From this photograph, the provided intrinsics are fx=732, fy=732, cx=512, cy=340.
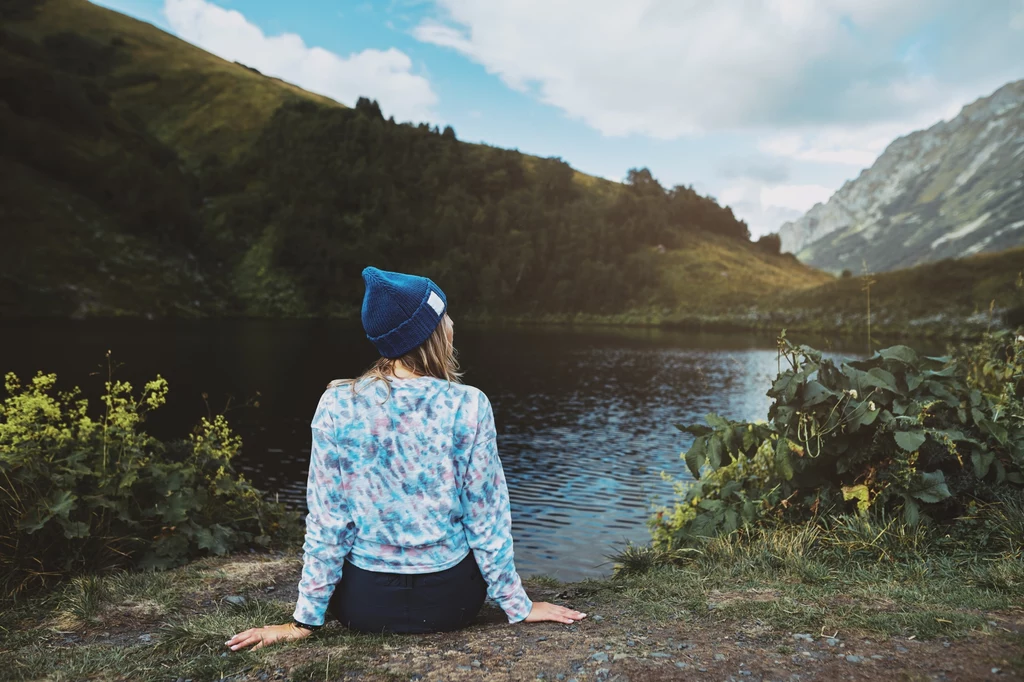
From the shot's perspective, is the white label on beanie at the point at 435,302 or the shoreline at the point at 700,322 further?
the shoreline at the point at 700,322

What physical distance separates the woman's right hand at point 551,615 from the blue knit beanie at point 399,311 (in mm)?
1779

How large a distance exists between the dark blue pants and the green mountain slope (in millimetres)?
64722

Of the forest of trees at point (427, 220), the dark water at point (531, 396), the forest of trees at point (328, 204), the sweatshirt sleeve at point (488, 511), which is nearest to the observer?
the sweatshirt sleeve at point (488, 511)

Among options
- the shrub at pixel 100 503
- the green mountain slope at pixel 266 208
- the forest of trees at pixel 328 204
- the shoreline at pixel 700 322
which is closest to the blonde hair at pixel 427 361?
the shrub at pixel 100 503

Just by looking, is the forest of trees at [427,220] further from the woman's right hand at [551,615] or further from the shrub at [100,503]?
the woman's right hand at [551,615]

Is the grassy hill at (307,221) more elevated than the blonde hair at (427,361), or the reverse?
the grassy hill at (307,221)

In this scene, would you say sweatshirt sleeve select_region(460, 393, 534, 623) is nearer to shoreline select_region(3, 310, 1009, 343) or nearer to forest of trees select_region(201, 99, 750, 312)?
shoreline select_region(3, 310, 1009, 343)

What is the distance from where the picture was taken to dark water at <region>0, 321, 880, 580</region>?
47.0 feet

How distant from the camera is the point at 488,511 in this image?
160 inches

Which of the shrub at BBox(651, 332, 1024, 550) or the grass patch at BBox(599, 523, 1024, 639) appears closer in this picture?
the grass patch at BBox(599, 523, 1024, 639)

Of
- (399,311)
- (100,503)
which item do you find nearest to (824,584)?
(399,311)

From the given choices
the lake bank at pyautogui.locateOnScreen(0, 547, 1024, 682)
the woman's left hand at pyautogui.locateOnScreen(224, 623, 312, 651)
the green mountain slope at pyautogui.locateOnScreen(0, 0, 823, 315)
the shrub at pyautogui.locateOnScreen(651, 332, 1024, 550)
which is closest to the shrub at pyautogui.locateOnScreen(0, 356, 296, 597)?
the lake bank at pyautogui.locateOnScreen(0, 547, 1024, 682)

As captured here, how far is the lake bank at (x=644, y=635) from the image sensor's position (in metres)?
3.58

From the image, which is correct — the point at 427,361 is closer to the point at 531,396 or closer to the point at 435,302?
the point at 435,302
